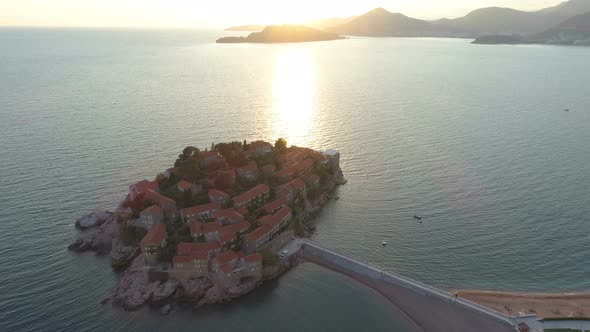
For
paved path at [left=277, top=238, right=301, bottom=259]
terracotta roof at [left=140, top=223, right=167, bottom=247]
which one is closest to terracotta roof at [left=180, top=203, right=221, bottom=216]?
terracotta roof at [left=140, top=223, right=167, bottom=247]

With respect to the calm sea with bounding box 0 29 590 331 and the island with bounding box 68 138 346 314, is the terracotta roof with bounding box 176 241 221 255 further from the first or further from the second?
the calm sea with bounding box 0 29 590 331

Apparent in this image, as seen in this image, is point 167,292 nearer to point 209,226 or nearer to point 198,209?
point 209,226

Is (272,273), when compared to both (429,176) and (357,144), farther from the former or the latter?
(357,144)

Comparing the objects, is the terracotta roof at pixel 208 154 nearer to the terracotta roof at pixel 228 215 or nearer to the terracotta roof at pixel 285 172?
the terracotta roof at pixel 285 172

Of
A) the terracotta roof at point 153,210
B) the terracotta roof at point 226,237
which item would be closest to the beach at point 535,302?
the terracotta roof at point 226,237

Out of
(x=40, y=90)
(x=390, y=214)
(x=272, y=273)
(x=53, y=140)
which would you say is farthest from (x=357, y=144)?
(x=40, y=90)

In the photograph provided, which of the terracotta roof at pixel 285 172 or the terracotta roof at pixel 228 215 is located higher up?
the terracotta roof at pixel 285 172

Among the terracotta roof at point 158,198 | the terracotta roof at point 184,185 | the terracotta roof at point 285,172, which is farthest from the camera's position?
the terracotta roof at point 285,172
